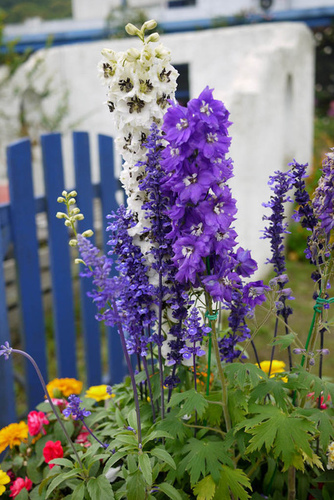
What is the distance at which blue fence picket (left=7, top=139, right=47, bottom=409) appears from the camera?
2373mm

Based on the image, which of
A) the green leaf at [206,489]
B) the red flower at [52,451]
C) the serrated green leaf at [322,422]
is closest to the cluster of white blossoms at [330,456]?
the serrated green leaf at [322,422]

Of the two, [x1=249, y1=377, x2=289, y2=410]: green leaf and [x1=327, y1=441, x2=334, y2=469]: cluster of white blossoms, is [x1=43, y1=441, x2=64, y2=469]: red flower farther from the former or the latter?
[x1=327, y1=441, x2=334, y2=469]: cluster of white blossoms

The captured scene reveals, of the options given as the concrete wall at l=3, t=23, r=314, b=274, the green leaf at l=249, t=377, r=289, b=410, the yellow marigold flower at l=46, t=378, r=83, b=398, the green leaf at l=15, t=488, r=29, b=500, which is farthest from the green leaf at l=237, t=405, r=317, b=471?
the concrete wall at l=3, t=23, r=314, b=274

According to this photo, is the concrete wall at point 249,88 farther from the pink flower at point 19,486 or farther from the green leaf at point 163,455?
the green leaf at point 163,455

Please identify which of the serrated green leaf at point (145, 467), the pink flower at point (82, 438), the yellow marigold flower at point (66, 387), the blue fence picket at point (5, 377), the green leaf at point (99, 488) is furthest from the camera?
the blue fence picket at point (5, 377)

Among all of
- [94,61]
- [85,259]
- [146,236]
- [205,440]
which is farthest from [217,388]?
[94,61]

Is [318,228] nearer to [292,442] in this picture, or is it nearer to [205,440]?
[292,442]

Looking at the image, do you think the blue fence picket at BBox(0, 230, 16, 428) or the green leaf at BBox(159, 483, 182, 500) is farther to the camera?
the blue fence picket at BBox(0, 230, 16, 428)

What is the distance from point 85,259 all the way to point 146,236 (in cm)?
26

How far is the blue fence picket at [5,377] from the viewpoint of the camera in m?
2.24

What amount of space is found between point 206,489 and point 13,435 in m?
0.73

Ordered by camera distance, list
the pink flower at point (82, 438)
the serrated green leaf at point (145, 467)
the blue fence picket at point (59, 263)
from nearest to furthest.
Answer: the serrated green leaf at point (145, 467), the pink flower at point (82, 438), the blue fence picket at point (59, 263)

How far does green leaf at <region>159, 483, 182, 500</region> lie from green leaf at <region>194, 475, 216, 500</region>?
1.6 inches

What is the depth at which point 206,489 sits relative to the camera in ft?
3.73
